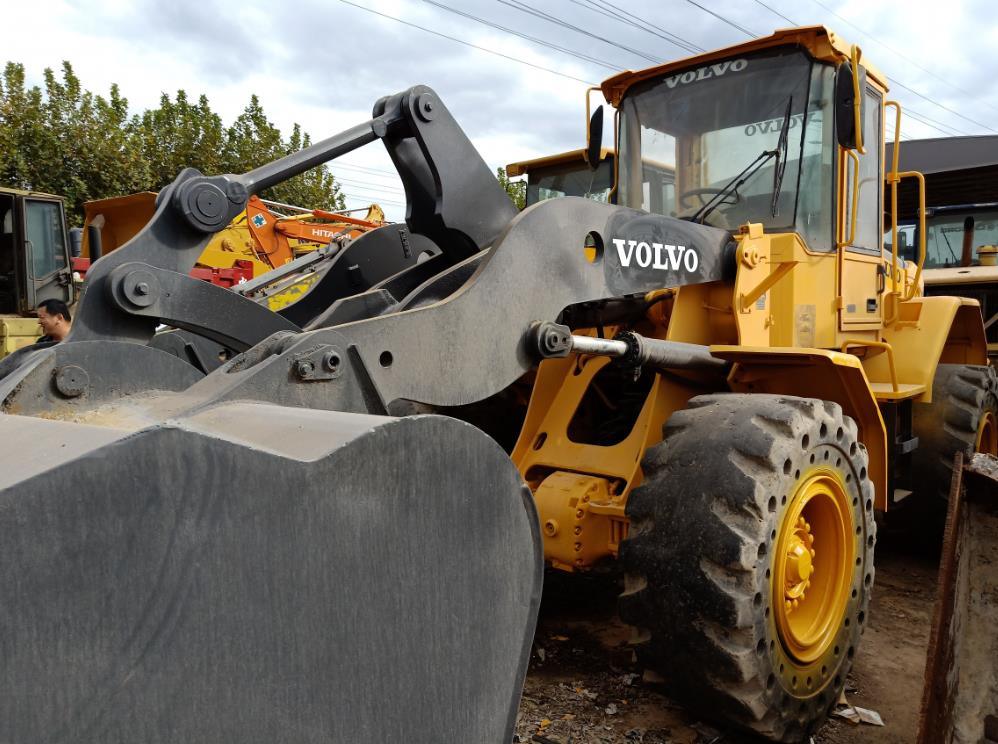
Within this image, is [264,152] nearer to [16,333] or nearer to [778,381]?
[16,333]

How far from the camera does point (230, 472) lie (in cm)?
138

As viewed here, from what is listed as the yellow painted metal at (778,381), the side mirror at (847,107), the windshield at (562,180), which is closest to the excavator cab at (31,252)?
the windshield at (562,180)

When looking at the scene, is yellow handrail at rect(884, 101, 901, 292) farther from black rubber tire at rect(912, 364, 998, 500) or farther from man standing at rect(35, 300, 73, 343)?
man standing at rect(35, 300, 73, 343)

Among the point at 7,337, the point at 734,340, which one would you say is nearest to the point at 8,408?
the point at 734,340

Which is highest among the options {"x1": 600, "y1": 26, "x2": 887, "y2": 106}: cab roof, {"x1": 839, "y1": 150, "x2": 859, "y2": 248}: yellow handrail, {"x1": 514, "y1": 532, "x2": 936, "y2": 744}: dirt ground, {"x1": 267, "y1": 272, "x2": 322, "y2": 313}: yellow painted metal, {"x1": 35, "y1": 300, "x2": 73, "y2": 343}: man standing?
{"x1": 600, "y1": 26, "x2": 887, "y2": 106}: cab roof

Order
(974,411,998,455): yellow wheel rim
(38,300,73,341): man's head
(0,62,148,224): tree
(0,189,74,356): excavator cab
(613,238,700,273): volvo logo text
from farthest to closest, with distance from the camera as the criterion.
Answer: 1. (0,62,148,224): tree
2. (0,189,74,356): excavator cab
3. (38,300,73,341): man's head
4. (974,411,998,455): yellow wheel rim
5. (613,238,700,273): volvo logo text

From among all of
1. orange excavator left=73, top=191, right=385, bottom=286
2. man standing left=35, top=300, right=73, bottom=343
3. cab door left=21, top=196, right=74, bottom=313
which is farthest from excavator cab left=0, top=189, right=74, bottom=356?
man standing left=35, top=300, right=73, bottom=343

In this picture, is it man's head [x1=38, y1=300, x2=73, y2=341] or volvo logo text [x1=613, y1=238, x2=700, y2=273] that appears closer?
volvo logo text [x1=613, y1=238, x2=700, y2=273]

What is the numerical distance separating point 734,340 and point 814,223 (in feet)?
2.28

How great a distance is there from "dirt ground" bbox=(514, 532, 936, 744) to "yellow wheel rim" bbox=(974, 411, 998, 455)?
41.6 inches

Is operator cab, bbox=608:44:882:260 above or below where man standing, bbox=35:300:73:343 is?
above

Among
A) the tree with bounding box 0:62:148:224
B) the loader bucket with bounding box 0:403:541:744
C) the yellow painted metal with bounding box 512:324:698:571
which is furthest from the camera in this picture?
the tree with bounding box 0:62:148:224

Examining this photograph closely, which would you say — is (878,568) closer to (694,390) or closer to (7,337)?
(694,390)

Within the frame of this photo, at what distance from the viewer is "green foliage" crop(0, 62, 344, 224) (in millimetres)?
20219
